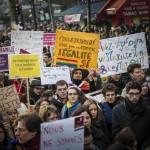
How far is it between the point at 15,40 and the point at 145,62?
3.14 metres

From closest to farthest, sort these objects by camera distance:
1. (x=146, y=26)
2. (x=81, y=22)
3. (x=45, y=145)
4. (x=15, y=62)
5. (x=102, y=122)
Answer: (x=45, y=145), (x=102, y=122), (x=15, y=62), (x=146, y=26), (x=81, y=22)

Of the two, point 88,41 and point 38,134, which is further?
point 88,41

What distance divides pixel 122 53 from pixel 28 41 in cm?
242

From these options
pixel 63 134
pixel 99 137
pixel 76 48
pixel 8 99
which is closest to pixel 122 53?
pixel 76 48

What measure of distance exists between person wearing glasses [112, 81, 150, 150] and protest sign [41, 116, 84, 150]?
167cm

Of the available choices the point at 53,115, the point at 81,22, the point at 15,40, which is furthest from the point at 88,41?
the point at 81,22

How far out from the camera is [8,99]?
26.3ft

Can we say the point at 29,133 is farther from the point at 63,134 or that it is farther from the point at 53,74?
the point at 53,74

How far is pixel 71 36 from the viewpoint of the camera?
10016mm

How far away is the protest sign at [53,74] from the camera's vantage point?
969 centimetres

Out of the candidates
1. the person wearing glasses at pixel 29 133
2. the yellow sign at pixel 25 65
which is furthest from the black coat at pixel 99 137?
the yellow sign at pixel 25 65

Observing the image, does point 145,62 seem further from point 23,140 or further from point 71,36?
point 23,140

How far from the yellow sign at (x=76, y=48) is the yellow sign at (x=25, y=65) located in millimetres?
715

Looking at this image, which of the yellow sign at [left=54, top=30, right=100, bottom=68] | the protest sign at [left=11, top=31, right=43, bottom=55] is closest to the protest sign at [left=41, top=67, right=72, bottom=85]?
the yellow sign at [left=54, top=30, right=100, bottom=68]
